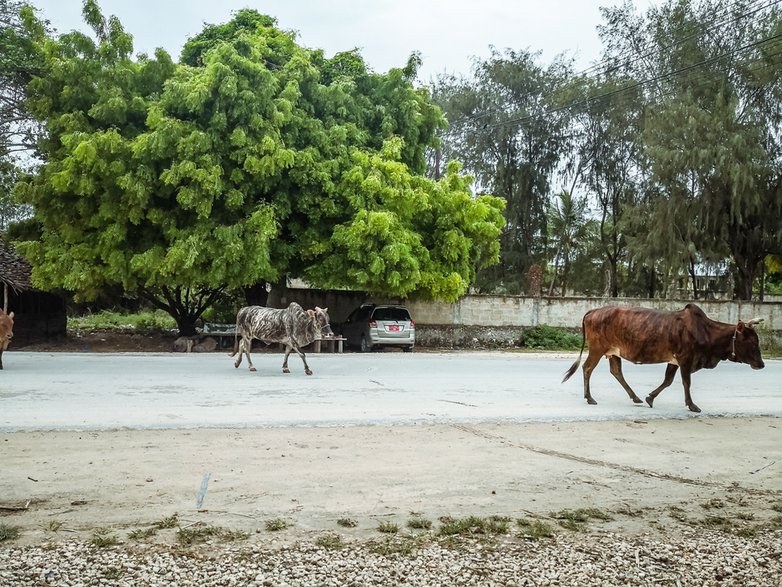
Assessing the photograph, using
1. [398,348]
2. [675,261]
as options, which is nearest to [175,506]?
[398,348]

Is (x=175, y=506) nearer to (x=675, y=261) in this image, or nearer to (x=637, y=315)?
(x=637, y=315)

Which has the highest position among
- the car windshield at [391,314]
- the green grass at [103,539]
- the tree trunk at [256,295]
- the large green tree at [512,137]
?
the large green tree at [512,137]

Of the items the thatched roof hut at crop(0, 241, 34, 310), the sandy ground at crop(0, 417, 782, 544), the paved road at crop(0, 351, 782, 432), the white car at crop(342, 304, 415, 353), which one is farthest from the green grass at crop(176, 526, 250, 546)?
the white car at crop(342, 304, 415, 353)

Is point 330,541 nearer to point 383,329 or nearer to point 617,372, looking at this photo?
point 617,372

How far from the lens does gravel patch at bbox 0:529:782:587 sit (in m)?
4.46

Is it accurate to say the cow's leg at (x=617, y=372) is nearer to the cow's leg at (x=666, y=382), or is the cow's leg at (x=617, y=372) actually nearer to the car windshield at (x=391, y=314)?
the cow's leg at (x=666, y=382)

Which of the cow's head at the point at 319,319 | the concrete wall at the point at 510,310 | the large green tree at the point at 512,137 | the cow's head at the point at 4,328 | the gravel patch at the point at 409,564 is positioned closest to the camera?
the gravel patch at the point at 409,564

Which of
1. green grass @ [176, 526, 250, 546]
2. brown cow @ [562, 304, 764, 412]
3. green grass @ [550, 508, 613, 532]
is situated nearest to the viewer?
green grass @ [176, 526, 250, 546]

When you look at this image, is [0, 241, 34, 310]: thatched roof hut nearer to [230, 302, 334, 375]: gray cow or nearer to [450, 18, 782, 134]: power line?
[230, 302, 334, 375]: gray cow

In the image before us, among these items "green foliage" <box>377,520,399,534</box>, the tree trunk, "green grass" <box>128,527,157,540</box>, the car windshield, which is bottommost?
"green grass" <box>128,527,157,540</box>

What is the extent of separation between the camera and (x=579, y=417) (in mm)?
11148

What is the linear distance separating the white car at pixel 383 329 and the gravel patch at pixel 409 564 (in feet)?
73.8

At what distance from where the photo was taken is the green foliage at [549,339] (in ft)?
107

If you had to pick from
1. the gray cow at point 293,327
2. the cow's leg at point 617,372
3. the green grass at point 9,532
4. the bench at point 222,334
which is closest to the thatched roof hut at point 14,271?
the bench at point 222,334
